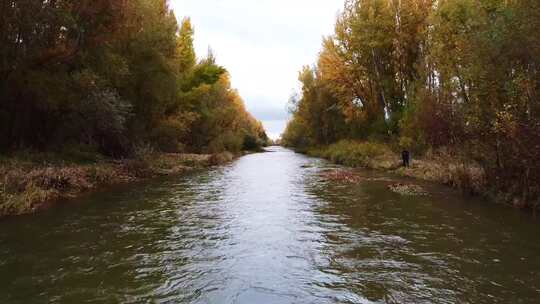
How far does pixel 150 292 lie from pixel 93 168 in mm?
15928

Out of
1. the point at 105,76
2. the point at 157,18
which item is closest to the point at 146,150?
the point at 105,76

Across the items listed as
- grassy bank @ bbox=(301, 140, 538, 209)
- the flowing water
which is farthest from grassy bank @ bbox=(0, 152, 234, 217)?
grassy bank @ bbox=(301, 140, 538, 209)

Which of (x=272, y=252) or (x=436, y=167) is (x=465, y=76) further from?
(x=272, y=252)

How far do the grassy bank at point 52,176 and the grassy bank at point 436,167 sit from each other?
16413mm

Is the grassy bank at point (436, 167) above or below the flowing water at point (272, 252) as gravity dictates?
above

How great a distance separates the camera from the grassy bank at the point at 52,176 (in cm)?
1377

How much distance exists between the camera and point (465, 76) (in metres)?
15.8

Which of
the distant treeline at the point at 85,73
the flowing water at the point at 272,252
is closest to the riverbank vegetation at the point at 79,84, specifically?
the distant treeline at the point at 85,73

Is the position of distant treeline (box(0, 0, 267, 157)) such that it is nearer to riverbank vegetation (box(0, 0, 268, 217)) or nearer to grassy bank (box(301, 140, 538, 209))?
riverbank vegetation (box(0, 0, 268, 217))

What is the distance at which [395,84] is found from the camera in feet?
123

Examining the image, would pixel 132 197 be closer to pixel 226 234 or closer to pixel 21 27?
pixel 226 234

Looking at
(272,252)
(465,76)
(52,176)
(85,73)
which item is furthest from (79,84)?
(465,76)

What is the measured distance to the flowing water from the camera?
276 inches

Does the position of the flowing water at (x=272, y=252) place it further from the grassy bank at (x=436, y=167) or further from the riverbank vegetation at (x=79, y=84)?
the riverbank vegetation at (x=79, y=84)
